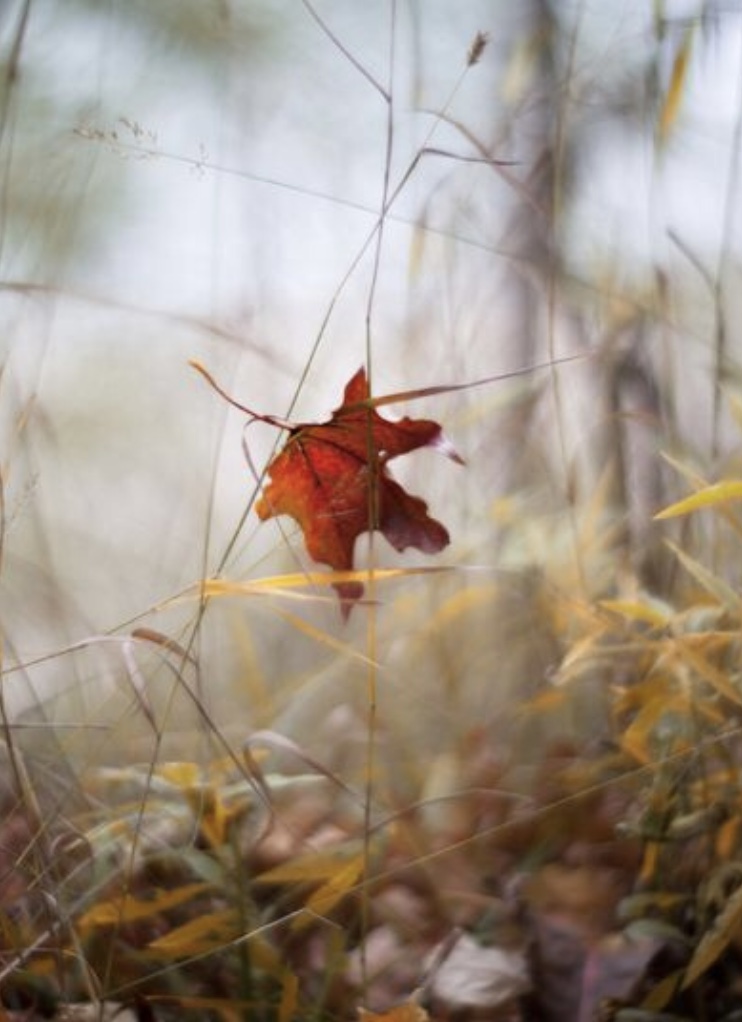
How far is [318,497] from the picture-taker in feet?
2.35

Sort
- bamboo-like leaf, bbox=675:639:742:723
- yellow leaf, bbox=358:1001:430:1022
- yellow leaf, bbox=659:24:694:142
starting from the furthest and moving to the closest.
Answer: yellow leaf, bbox=659:24:694:142 < bamboo-like leaf, bbox=675:639:742:723 < yellow leaf, bbox=358:1001:430:1022

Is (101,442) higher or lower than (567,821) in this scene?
higher

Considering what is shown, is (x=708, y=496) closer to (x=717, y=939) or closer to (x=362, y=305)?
(x=717, y=939)

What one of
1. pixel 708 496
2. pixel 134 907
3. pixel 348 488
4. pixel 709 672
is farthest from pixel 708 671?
pixel 134 907

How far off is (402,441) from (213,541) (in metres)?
0.66

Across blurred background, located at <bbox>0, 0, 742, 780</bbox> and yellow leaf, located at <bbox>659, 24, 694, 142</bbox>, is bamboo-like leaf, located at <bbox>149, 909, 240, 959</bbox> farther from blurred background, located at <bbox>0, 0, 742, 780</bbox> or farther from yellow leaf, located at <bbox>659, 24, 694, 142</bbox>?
yellow leaf, located at <bbox>659, 24, 694, 142</bbox>

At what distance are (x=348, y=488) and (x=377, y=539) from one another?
679 mm

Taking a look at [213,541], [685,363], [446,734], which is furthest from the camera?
[213,541]

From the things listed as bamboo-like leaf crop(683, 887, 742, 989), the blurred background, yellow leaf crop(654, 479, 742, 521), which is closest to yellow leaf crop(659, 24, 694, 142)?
the blurred background

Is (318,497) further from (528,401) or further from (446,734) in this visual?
(528,401)

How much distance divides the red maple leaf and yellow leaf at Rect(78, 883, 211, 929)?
0.58 feet

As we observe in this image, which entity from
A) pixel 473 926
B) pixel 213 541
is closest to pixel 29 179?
pixel 213 541

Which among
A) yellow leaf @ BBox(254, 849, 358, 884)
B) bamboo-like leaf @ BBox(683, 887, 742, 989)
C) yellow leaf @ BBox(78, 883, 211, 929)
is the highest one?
bamboo-like leaf @ BBox(683, 887, 742, 989)

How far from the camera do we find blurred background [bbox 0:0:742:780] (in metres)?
0.94
